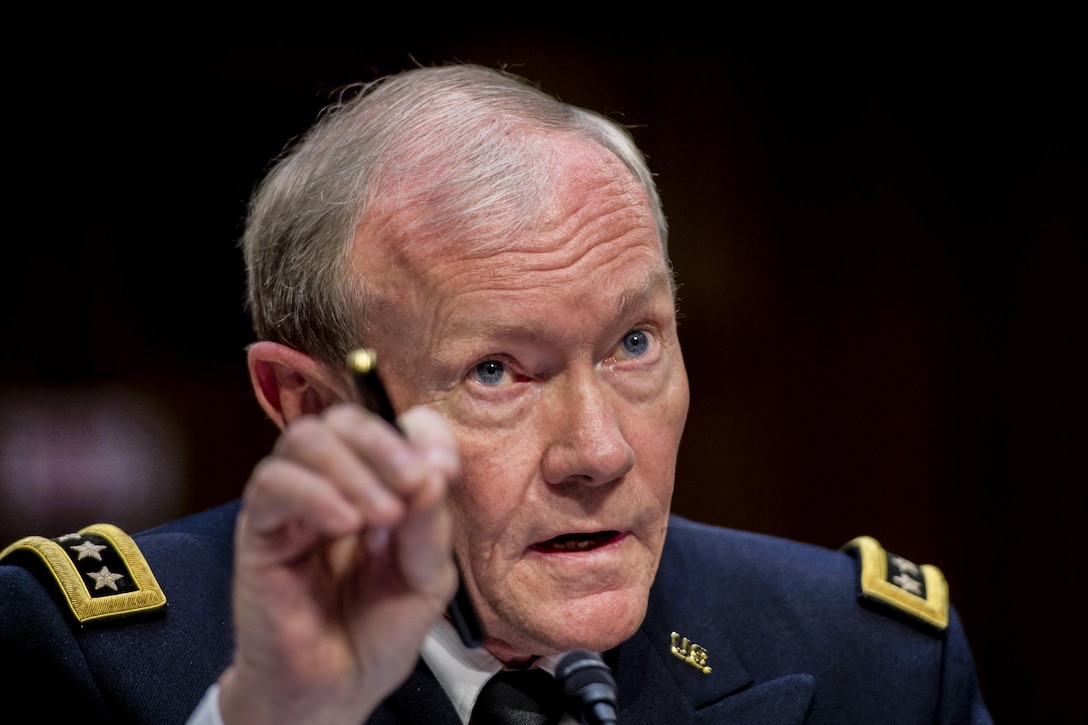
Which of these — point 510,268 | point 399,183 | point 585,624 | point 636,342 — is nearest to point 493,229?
point 510,268

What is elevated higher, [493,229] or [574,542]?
[493,229]

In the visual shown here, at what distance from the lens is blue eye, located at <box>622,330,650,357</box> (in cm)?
178

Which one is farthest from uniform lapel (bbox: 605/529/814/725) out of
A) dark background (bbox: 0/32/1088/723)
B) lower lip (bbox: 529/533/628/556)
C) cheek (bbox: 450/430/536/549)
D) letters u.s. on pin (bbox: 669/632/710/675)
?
dark background (bbox: 0/32/1088/723)

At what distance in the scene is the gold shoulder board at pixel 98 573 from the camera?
1.74 m

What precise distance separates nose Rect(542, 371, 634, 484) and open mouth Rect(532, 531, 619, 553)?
0.10 m

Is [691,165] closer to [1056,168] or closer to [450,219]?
[1056,168]

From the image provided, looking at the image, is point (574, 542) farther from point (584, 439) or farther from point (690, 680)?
point (690, 680)

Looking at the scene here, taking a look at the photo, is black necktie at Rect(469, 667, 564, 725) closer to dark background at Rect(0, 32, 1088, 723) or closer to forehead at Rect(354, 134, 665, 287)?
forehead at Rect(354, 134, 665, 287)

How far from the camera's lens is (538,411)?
5.51 feet

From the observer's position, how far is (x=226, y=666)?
1781 mm

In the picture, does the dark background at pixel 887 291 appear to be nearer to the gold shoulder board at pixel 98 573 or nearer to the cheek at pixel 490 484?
the gold shoulder board at pixel 98 573

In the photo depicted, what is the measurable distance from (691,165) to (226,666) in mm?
2365

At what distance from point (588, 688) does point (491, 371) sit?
0.46m

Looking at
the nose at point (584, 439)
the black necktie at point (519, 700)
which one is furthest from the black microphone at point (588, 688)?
the nose at point (584, 439)
